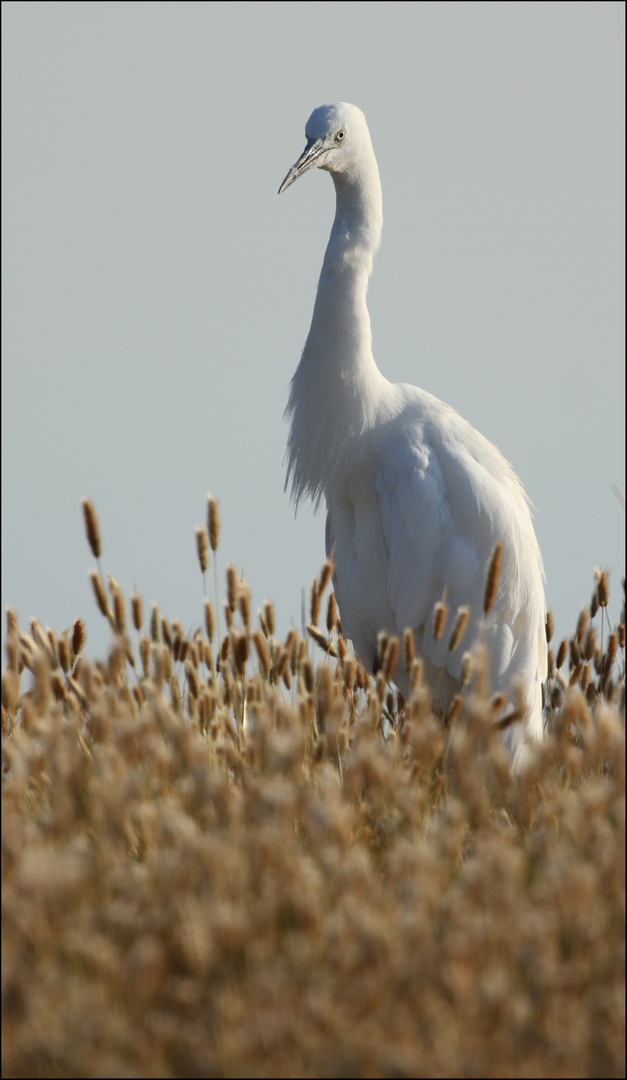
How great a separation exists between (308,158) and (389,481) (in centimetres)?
113

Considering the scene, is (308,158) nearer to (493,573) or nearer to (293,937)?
(493,573)

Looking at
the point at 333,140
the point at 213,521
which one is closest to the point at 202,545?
the point at 213,521

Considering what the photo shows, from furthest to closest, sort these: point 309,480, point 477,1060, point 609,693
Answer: point 309,480, point 609,693, point 477,1060

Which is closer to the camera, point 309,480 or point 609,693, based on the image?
point 609,693

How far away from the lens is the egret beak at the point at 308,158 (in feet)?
11.4

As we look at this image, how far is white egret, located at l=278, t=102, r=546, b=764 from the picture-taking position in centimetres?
370

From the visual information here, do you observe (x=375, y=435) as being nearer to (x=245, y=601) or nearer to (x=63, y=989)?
(x=245, y=601)

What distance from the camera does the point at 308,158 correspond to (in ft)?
11.6

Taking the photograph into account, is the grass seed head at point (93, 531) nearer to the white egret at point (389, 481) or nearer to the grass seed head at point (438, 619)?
the grass seed head at point (438, 619)

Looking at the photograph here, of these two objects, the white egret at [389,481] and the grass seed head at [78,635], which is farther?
the white egret at [389,481]

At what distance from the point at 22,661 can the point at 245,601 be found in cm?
64

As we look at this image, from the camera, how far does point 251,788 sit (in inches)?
75.2

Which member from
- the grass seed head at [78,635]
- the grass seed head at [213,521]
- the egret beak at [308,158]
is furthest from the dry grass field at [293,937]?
the egret beak at [308,158]

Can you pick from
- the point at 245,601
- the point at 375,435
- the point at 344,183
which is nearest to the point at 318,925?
the point at 245,601
